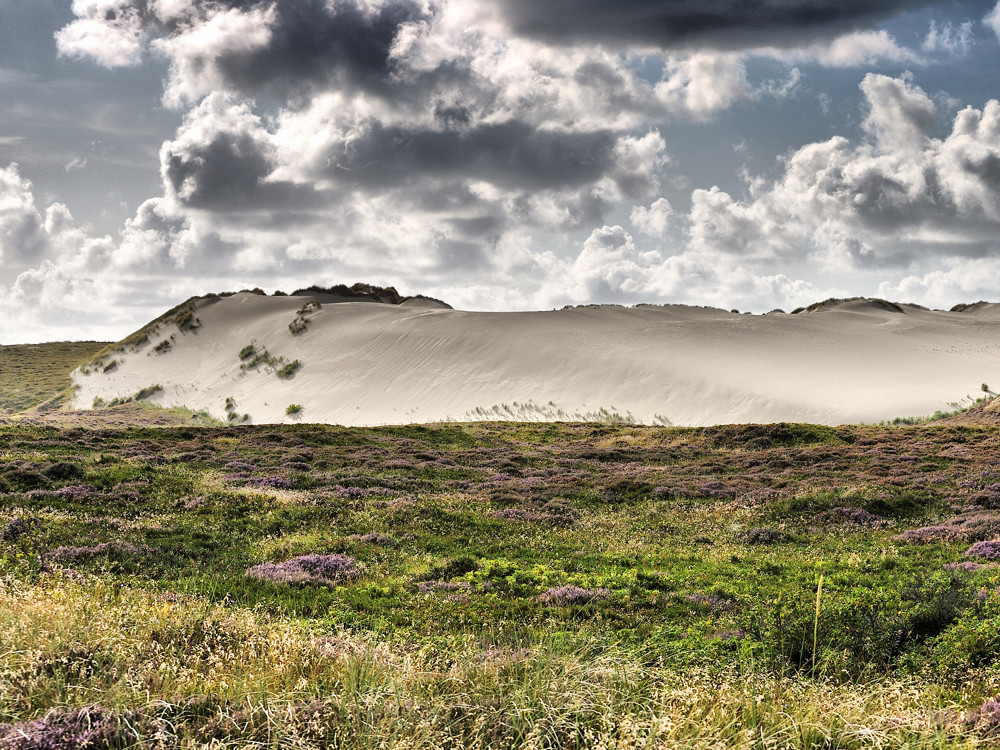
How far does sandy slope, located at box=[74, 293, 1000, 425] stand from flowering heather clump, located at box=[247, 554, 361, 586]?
136 ft

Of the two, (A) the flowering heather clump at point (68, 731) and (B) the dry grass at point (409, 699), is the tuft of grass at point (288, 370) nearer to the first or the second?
(B) the dry grass at point (409, 699)

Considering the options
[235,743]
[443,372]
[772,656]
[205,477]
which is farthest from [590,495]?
[443,372]

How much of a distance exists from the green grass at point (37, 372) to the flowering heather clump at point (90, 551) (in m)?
70.6

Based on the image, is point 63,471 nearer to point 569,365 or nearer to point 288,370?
point 569,365

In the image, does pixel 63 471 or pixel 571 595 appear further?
pixel 63 471

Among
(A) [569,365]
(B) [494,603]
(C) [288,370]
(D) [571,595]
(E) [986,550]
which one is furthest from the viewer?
(C) [288,370]

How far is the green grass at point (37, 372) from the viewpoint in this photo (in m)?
74.4

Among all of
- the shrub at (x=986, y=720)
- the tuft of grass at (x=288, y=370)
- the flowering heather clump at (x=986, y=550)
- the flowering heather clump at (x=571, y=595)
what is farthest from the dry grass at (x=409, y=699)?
the tuft of grass at (x=288, y=370)

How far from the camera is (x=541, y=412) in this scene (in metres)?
54.6

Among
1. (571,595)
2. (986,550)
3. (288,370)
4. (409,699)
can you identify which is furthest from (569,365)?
(409,699)

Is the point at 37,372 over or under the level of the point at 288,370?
under

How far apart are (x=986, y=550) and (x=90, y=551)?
17768 millimetres

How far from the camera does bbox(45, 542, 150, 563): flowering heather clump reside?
1188 cm

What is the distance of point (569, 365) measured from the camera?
202 feet
